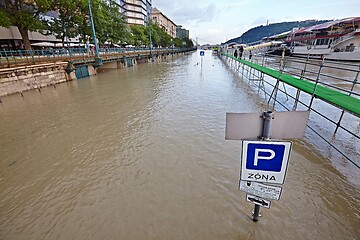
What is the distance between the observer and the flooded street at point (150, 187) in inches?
106

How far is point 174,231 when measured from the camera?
2670 mm

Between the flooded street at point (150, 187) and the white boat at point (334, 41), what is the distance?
29.3m

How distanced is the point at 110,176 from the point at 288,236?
3.34 m

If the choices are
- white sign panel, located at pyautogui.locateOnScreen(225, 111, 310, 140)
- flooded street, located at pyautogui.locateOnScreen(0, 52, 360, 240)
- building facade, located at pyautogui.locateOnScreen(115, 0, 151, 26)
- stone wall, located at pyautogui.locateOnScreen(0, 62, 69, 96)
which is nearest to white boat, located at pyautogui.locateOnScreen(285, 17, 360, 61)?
flooded street, located at pyautogui.locateOnScreen(0, 52, 360, 240)

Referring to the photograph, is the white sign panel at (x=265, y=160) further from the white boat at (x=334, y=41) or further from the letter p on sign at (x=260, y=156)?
the white boat at (x=334, y=41)

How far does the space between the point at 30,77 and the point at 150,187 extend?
14.3 metres

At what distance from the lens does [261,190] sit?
2.01 m

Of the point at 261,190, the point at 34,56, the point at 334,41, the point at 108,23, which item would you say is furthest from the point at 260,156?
the point at 334,41

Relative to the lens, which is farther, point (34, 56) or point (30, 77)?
point (34, 56)

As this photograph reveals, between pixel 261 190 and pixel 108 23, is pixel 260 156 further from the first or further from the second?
pixel 108 23

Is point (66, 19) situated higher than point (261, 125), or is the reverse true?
point (66, 19)

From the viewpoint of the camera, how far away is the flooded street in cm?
270

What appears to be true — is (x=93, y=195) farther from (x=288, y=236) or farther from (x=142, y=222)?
(x=288, y=236)

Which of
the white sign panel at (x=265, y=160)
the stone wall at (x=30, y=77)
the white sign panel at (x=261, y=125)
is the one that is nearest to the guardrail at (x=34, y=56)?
the stone wall at (x=30, y=77)
